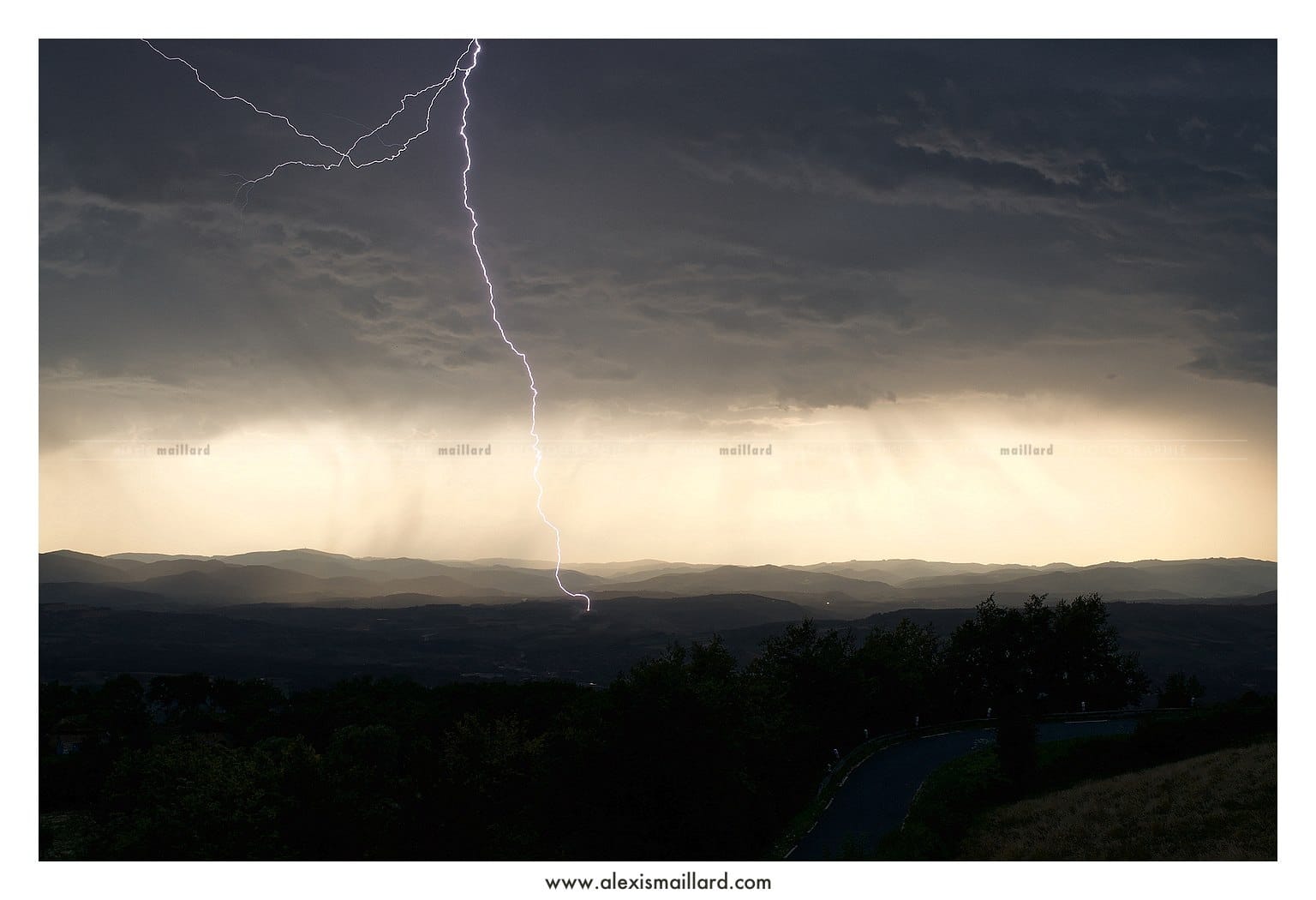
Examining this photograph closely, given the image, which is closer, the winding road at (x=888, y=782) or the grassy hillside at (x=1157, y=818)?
the grassy hillside at (x=1157, y=818)

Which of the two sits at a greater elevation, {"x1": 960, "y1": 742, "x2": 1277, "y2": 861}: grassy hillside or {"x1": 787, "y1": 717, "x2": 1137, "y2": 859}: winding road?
{"x1": 960, "y1": 742, "x2": 1277, "y2": 861}: grassy hillside

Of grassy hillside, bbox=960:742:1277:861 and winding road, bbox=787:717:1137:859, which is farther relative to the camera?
winding road, bbox=787:717:1137:859

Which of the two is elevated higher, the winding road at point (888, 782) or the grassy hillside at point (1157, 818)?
the grassy hillside at point (1157, 818)

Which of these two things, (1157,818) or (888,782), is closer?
(1157,818)

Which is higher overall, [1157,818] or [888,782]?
[1157,818]
